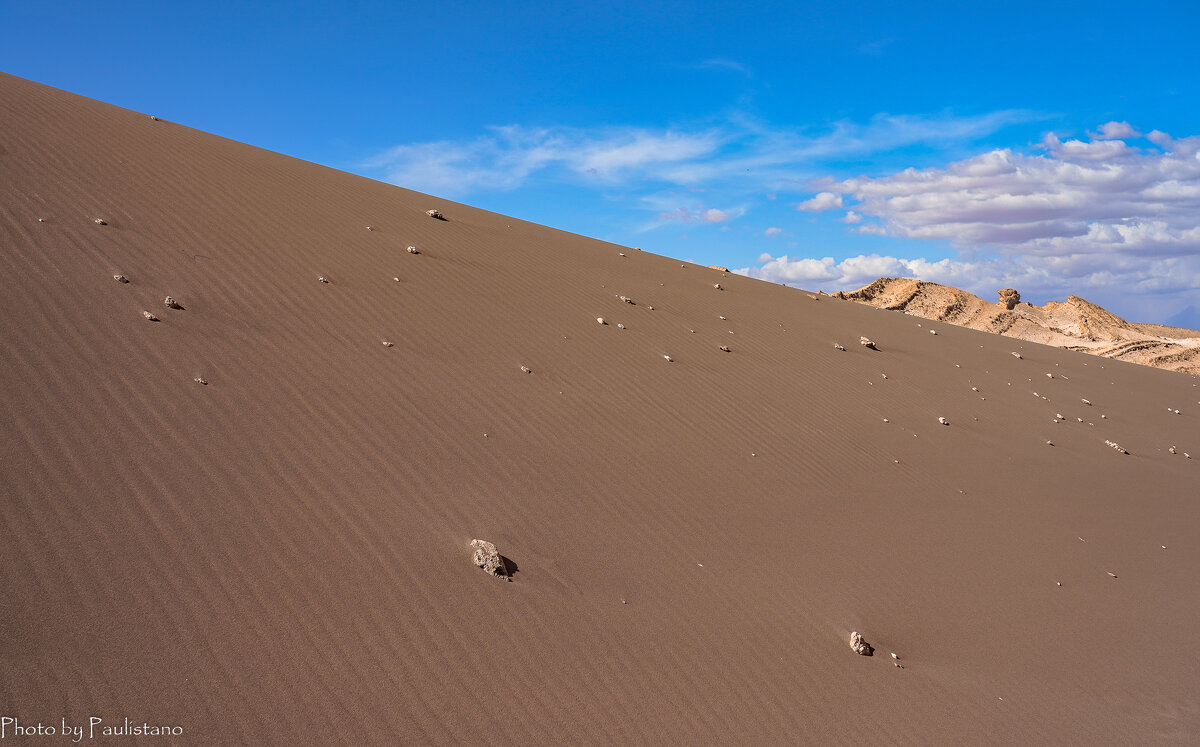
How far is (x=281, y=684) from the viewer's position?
327 centimetres

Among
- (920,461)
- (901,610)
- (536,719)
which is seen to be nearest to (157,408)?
(536,719)

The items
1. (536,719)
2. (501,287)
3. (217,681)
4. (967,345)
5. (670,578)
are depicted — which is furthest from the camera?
(967,345)

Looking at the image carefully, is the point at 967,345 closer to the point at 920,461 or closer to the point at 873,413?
the point at 873,413

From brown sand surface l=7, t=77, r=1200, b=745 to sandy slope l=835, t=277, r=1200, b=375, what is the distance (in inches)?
614

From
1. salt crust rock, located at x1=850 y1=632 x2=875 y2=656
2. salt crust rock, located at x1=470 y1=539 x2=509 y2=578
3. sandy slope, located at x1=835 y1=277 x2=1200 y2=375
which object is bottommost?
salt crust rock, located at x1=850 y1=632 x2=875 y2=656

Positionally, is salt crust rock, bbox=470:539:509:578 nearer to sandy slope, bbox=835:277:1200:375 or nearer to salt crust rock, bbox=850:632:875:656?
salt crust rock, bbox=850:632:875:656

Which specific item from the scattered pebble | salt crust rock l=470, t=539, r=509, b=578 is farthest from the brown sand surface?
the scattered pebble

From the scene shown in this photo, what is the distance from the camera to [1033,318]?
26.2 metres

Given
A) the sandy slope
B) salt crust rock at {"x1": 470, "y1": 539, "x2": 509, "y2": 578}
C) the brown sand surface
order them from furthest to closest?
the sandy slope, salt crust rock at {"x1": 470, "y1": 539, "x2": 509, "y2": 578}, the brown sand surface

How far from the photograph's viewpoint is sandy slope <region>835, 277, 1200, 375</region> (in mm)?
23578

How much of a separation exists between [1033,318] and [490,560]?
27.5 m

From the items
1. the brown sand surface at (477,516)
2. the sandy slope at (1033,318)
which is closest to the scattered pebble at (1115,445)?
the brown sand surface at (477,516)

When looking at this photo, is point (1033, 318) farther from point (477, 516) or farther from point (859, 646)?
point (477, 516)

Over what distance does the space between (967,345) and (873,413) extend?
7.02 m
